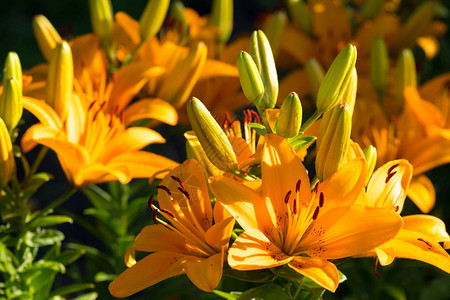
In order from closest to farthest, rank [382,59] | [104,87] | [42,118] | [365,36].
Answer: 1. [42,118]
2. [104,87]
3. [382,59]
4. [365,36]

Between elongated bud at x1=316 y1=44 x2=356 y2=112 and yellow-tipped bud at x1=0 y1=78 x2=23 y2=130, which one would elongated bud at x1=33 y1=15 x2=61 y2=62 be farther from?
elongated bud at x1=316 y1=44 x2=356 y2=112

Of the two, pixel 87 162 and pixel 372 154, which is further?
pixel 87 162

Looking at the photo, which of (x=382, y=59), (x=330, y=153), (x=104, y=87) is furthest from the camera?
(x=382, y=59)

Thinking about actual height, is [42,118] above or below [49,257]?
above

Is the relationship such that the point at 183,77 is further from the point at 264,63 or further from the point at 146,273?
the point at 146,273

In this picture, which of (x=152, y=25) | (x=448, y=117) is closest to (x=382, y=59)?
(x=448, y=117)

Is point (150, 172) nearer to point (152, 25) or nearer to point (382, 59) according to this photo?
point (152, 25)

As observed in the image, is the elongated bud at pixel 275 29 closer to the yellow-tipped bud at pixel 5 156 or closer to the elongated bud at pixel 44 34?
the elongated bud at pixel 44 34

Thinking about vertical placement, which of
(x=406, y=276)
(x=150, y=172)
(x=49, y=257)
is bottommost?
(x=406, y=276)
